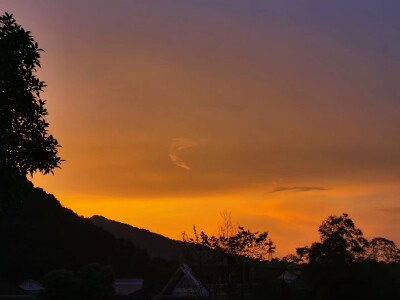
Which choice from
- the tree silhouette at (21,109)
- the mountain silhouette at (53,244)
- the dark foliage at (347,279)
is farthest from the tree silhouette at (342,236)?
the mountain silhouette at (53,244)

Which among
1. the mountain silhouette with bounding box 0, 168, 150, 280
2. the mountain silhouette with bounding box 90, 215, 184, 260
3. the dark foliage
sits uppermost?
the mountain silhouette with bounding box 90, 215, 184, 260

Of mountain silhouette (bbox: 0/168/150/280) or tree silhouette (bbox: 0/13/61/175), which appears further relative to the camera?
mountain silhouette (bbox: 0/168/150/280)

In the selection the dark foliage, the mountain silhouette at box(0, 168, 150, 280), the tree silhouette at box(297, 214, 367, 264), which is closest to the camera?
the dark foliage

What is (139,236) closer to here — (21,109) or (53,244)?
(53,244)

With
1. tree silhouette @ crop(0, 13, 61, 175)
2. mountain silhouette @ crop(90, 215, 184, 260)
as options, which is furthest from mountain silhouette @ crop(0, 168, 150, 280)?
tree silhouette @ crop(0, 13, 61, 175)

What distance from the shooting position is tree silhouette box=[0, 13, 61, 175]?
955 inches

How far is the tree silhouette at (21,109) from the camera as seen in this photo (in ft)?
79.6

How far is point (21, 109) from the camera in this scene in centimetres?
2484

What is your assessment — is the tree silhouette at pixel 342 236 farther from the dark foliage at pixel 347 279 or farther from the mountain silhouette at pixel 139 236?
the mountain silhouette at pixel 139 236

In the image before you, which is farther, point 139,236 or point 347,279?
point 139,236

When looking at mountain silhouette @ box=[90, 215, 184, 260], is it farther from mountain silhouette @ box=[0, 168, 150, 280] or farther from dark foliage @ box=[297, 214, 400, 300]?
dark foliage @ box=[297, 214, 400, 300]

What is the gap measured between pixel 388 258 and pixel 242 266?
110ft

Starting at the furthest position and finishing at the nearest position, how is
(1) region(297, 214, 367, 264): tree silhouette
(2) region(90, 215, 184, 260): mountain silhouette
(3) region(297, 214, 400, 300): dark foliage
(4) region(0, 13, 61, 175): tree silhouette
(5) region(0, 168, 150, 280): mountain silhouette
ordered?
(2) region(90, 215, 184, 260): mountain silhouette → (5) region(0, 168, 150, 280): mountain silhouette → (1) region(297, 214, 367, 264): tree silhouette → (3) region(297, 214, 400, 300): dark foliage → (4) region(0, 13, 61, 175): tree silhouette

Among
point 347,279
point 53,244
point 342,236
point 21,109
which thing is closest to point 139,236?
point 53,244
